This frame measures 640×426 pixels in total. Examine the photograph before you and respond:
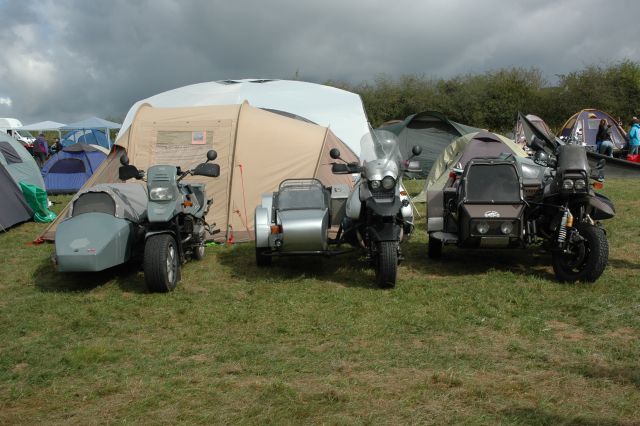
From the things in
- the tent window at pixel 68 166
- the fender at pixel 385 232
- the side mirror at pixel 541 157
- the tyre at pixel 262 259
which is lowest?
the tyre at pixel 262 259

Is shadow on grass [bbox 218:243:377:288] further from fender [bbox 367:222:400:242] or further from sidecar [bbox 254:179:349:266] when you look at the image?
fender [bbox 367:222:400:242]

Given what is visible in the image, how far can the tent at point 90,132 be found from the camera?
30.9 m

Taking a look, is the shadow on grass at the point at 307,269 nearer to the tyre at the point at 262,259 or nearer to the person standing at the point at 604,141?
the tyre at the point at 262,259

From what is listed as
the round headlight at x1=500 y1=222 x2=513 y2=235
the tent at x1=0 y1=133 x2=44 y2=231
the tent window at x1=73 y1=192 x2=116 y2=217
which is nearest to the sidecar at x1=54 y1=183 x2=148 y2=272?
the tent window at x1=73 y1=192 x2=116 y2=217

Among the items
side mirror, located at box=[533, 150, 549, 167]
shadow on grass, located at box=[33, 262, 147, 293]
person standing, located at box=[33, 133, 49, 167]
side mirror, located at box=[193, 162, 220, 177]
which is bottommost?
shadow on grass, located at box=[33, 262, 147, 293]

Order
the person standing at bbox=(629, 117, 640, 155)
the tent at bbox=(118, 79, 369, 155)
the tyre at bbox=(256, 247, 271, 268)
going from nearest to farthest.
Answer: the tyre at bbox=(256, 247, 271, 268) → the tent at bbox=(118, 79, 369, 155) → the person standing at bbox=(629, 117, 640, 155)

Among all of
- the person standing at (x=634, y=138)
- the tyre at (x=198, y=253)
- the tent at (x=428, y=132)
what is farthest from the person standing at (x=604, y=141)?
the tyre at (x=198, y=253)

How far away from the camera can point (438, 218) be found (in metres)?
8.07

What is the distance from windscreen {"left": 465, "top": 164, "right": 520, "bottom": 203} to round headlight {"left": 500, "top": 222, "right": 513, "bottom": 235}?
31 cm

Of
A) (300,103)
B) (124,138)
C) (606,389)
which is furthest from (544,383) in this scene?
(300,103)

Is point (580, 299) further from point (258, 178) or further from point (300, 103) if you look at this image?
point (300, 103)

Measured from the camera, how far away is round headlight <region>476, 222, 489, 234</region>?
7141 millimetres

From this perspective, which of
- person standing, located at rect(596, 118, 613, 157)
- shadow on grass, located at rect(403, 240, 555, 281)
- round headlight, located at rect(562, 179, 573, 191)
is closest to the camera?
round headlight, located at rect(562, 179, 573, 191)

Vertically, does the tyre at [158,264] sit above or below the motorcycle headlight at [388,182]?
below
